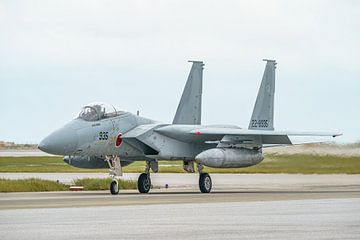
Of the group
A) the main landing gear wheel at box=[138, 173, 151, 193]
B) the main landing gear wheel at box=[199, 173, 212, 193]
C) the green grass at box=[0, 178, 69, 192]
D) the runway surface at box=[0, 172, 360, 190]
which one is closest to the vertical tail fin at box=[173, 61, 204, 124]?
the runway surface at box=[0, 172, 360, 190]

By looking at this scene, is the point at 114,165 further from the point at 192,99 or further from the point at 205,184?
the point at 192,99

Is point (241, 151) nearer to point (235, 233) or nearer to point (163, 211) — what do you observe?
point (163, 211)

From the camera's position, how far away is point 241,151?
28.5m

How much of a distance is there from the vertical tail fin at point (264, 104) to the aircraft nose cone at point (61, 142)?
8673mm

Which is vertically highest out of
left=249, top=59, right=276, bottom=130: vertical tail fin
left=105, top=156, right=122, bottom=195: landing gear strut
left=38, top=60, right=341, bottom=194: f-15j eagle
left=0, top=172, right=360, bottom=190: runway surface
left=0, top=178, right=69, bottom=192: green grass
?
left=249, top=59, right=276, bottom=130: vertical tail fin

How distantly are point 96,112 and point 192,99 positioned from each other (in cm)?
549

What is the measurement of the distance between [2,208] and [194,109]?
13.9m

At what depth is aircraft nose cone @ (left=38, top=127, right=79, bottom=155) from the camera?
25.2 metres

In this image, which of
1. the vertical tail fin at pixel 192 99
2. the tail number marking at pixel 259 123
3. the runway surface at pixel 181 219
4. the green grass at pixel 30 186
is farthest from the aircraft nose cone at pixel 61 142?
the tail number marking at pixel 259 123

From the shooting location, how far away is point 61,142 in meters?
25.3

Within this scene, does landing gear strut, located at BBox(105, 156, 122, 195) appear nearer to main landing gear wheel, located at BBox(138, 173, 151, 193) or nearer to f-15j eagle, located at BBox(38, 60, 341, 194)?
f-15j eagle, located at BBox(38, 60, 341, 194)

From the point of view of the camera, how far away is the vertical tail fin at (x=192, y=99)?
102ft

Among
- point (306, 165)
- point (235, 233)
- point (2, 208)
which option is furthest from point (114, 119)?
point (235, 233)

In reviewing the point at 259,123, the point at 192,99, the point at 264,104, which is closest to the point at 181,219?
the point at 192,99
